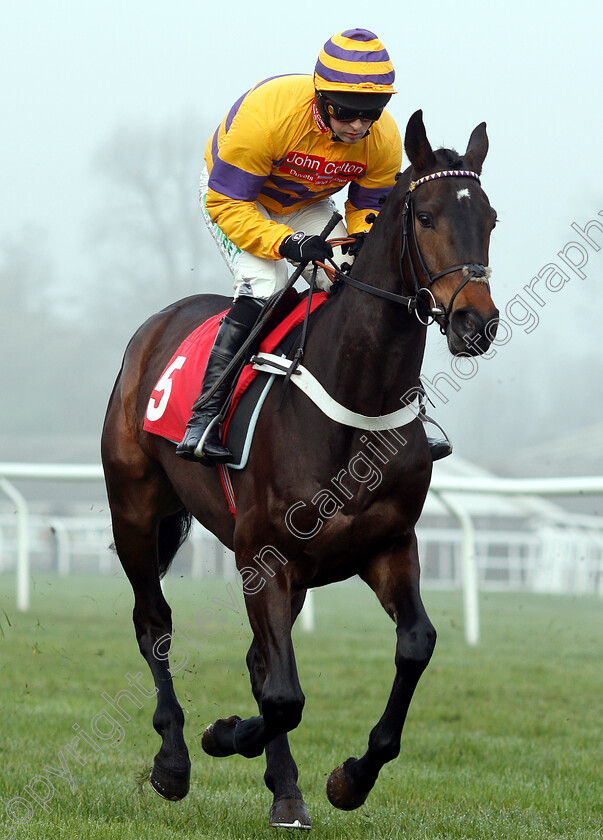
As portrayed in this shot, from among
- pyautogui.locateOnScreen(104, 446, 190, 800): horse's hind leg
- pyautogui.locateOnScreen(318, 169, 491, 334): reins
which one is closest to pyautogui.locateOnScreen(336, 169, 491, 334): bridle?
pyautogui.locateOnScreen(318, 169, 491, 334): reins

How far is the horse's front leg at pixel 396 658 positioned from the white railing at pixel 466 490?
345 cm

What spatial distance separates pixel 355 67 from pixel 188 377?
1.26 m

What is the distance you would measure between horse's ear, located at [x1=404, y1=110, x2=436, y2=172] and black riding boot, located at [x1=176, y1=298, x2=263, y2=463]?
0.82 metres

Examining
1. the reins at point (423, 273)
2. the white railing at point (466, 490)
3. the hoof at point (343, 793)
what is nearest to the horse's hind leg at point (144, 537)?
the hoof at point (343, 793)

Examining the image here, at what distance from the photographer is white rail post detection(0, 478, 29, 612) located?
8.70m

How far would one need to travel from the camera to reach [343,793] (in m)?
3.61

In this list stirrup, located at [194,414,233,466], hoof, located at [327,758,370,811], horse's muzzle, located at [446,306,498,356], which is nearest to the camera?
horse's muzzle, located at [446,306,498,356]

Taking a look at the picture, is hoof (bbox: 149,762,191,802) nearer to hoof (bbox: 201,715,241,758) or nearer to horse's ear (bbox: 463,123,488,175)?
hoof (bbox: 201,715,241,758)

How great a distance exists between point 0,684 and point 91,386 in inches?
945

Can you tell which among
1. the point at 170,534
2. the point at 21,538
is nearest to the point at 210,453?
the point at 170,534

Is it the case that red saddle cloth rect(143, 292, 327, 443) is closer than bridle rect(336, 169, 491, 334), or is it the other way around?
bridle rect(336, 169, 491, 334)

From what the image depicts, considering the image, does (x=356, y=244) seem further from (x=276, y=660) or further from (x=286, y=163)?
(x=276, y=660)

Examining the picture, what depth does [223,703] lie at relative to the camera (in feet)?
19.6

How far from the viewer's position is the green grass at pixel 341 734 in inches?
151
